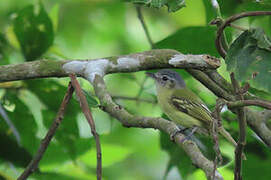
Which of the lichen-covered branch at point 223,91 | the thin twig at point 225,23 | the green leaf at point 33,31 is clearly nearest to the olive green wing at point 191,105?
the lichen-covered branch at point 223,91

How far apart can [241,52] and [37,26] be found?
2.10 m

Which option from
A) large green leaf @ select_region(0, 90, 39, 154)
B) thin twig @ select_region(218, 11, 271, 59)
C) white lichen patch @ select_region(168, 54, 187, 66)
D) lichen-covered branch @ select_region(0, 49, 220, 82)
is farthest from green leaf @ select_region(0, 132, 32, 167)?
thin twig @ select_region(218, 11, 271, 59)

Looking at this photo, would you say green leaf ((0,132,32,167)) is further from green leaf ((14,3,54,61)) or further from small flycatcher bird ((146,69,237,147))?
small flycatcher bird ((146,69,237,147))

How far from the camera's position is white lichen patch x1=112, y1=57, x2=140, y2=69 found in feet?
9.57

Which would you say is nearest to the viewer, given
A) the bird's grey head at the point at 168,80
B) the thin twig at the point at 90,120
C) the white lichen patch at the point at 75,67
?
the thin twig at the point at 90,120

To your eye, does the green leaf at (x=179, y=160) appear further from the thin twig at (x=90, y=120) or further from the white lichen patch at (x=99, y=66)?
the thin twig at (x=90, y=120)

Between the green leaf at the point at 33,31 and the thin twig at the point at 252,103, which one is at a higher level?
the thin twig at the point at 252,103

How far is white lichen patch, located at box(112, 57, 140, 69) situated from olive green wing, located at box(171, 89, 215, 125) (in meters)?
1.43

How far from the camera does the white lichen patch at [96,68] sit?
9.34 ft

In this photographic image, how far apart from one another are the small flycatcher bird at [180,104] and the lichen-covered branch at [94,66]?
4.35ft

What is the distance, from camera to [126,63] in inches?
115

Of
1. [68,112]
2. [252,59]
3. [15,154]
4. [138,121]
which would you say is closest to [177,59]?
[138,121]

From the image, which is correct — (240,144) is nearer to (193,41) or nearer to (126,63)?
(126,63)

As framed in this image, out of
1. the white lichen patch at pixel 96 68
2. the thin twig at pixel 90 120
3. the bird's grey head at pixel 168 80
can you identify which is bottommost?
the bird's grey head at pixel 168 80
